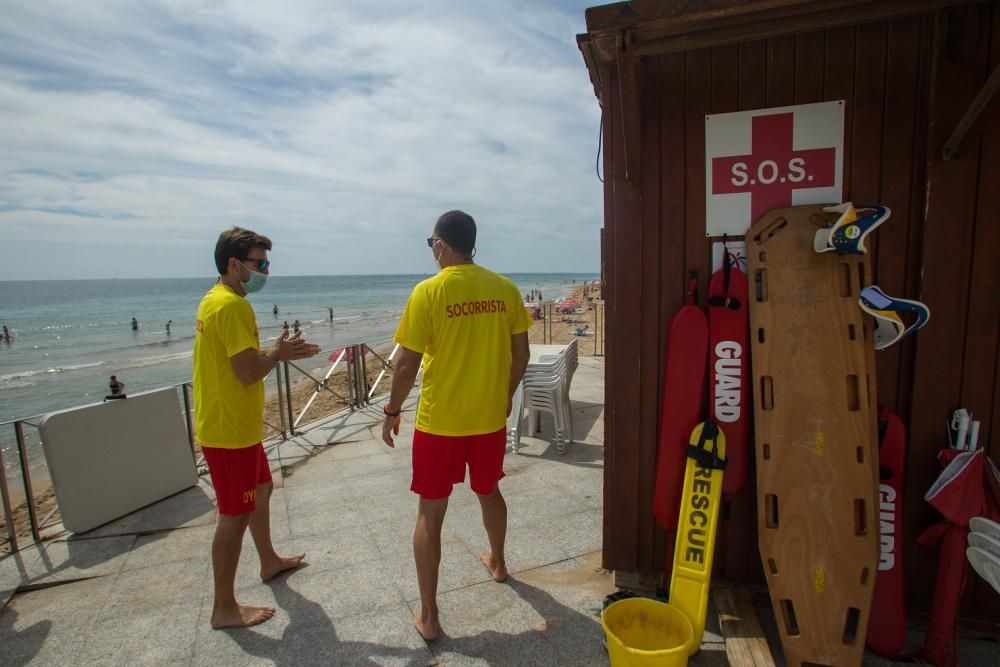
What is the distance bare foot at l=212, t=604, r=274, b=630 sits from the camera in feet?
8.10

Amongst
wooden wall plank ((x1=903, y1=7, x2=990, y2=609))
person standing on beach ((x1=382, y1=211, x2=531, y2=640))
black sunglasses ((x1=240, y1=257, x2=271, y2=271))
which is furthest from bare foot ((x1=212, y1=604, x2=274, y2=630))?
wooden wall plank ((x1=903, y1=7, x2=990, y2=609))

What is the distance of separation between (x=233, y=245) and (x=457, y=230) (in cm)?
117

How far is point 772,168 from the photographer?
234 centimetres

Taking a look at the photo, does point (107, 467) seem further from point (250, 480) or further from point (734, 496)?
point (734, 496)

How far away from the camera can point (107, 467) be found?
367 cm

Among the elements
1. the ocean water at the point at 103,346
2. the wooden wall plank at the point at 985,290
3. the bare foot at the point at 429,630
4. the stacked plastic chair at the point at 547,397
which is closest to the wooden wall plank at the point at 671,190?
the wooden wall plank at the point at 985,290

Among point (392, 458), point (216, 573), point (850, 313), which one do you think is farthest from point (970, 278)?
point (392, 458)

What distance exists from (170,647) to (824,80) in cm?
404

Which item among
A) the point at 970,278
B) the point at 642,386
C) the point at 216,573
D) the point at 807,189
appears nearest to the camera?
the point at 970,278

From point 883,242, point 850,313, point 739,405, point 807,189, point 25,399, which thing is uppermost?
point 807,189

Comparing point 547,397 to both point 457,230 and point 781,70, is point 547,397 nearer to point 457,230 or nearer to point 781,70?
point 457,230

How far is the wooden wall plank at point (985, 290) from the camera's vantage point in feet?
6.81

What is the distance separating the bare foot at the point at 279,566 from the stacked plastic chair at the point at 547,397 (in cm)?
234

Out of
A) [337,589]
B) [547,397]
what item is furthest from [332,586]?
[547,397]
